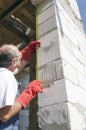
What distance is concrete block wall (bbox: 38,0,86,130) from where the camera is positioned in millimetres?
1624

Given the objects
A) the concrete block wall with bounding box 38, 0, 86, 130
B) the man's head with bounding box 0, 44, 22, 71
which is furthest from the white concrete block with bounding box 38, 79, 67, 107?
the man's head with bounding box 0, 44, 22, 71

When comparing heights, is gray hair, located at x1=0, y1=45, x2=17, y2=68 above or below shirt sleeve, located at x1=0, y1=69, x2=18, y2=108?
above

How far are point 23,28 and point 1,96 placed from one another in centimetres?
261

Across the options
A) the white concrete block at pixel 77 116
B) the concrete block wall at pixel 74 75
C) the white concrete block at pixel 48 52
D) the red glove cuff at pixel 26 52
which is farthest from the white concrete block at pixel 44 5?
the white concrete block at pixel 77 116

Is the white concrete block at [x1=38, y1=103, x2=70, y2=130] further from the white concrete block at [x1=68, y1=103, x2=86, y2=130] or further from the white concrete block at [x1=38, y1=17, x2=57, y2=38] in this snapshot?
the white concrete block at [x1=38, y1=17, x2=57, y2=38]

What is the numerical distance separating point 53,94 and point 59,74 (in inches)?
7.5

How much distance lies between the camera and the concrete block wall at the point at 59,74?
1624 mm

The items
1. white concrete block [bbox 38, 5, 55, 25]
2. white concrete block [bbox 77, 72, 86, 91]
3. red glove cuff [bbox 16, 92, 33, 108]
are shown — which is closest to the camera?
red glove cuff [bbox 16, 92, 33, 108]

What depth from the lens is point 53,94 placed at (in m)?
1.74

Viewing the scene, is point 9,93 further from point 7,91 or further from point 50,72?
point 50,72

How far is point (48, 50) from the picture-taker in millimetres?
2045

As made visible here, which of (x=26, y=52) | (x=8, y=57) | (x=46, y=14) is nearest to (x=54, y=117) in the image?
(x=8, y=57)

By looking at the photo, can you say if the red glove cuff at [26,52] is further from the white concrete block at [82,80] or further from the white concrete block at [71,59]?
the white concrete block at [82,80]

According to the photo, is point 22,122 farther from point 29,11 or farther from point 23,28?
point 29,11
